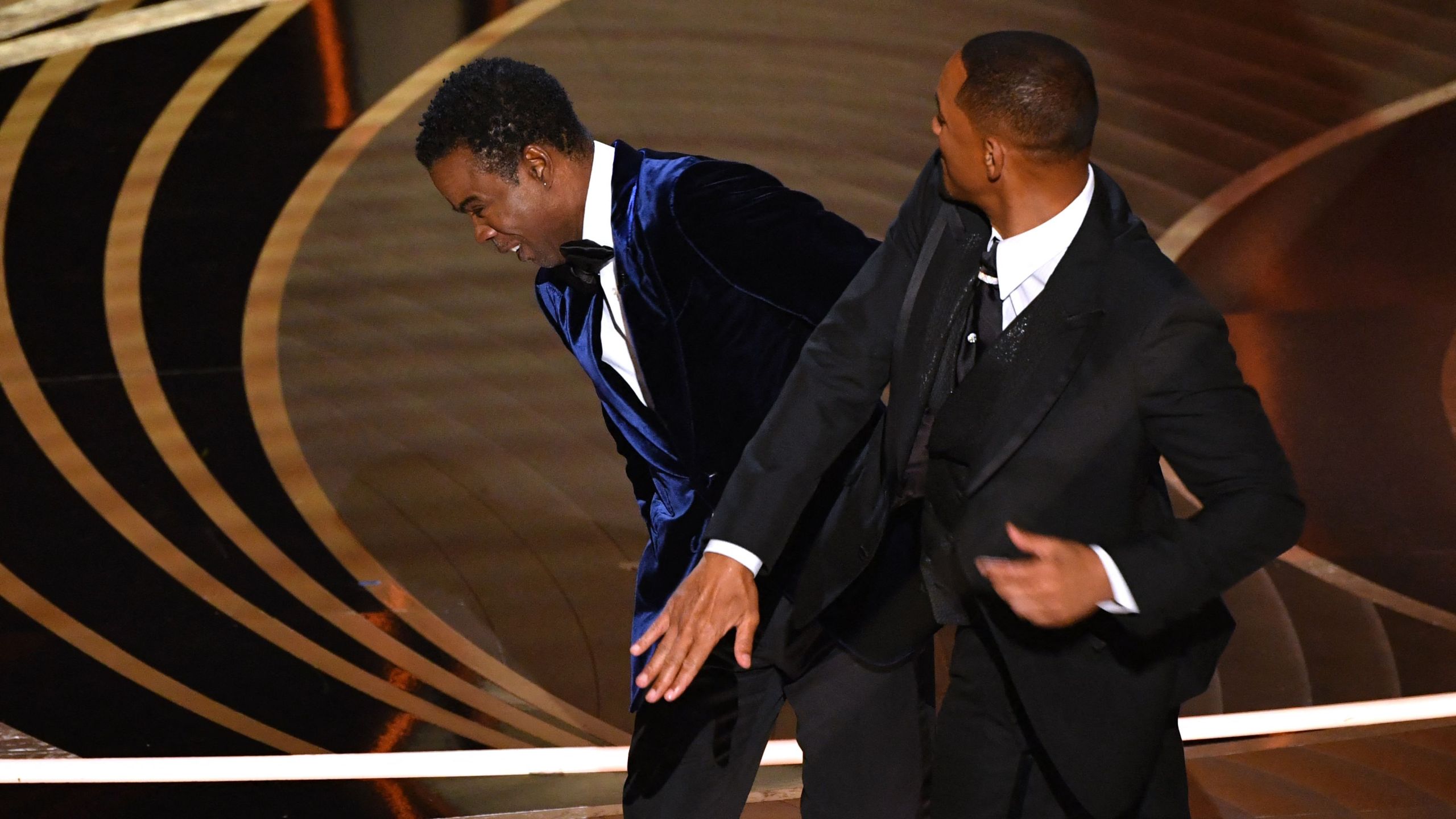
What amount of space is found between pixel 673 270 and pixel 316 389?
291 cm

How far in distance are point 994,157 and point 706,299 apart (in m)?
0.47

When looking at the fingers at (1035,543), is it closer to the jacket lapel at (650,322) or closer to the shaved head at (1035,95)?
the shaved head at (1035,95)

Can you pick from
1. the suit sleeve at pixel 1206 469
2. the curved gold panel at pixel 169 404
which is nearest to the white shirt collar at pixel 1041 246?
the suit sleeve at pixel 1206 469

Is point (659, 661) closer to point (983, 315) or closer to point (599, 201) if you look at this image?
point (983, 315)

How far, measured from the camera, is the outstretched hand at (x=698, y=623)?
1.64 metres

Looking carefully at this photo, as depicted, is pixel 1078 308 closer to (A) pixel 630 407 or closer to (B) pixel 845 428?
(B) pixel 845 428

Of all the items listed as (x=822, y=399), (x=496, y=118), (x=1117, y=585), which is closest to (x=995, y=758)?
(x=1117, y=585)

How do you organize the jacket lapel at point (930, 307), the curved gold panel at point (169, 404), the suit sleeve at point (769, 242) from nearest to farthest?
the jacket lapel at point (930, 307), the suit sleeve at point (769, 242), the curved gold panel at point (169, 404)

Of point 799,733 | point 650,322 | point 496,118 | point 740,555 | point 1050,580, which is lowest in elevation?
point 799,733

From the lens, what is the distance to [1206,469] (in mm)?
1421

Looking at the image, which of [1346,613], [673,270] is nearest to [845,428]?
[673,270]

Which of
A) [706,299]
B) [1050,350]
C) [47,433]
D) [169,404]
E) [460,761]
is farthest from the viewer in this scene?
[169,404]

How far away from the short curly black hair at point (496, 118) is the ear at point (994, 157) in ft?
2.18

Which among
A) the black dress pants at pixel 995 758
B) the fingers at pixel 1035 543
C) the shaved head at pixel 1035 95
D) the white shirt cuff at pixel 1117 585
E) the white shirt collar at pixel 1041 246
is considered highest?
the shaved head at pixel 1035 95
